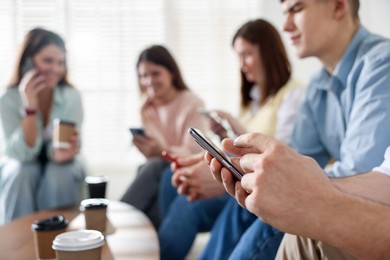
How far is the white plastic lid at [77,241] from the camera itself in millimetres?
994

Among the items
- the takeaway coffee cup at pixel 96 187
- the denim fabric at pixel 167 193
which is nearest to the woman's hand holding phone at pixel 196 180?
the takeaway coffee cup at pixel 96 187

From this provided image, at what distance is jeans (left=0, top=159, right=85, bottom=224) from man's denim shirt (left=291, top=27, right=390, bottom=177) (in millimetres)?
1310

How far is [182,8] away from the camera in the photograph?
3717 millimetres

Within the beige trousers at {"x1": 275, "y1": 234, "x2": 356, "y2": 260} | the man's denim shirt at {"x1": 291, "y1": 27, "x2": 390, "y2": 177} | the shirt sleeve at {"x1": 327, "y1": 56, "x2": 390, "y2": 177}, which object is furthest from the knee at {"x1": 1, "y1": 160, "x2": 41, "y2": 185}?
the beige trousers at {"x1": 275, "y1": 234, "x2": 356, "y2": 260}

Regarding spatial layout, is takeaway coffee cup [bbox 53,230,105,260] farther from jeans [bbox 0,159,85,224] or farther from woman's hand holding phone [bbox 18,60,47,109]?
woman's hand holding phone [bbox 18,60,47,109]

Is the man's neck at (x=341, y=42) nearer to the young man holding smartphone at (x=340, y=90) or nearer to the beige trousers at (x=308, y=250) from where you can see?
the young man holding smartphone at (x=340, y=90)

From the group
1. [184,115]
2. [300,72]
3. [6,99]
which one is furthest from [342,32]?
[300,72]

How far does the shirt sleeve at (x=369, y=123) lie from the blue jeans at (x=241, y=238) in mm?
257

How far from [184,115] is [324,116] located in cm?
119

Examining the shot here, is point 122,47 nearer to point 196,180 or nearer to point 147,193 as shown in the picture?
point 147,193

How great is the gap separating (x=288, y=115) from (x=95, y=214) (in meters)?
1.00

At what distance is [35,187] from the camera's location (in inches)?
102

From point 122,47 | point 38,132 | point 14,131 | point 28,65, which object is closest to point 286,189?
point 38,132

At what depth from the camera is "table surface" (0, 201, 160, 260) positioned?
4.37 feet
